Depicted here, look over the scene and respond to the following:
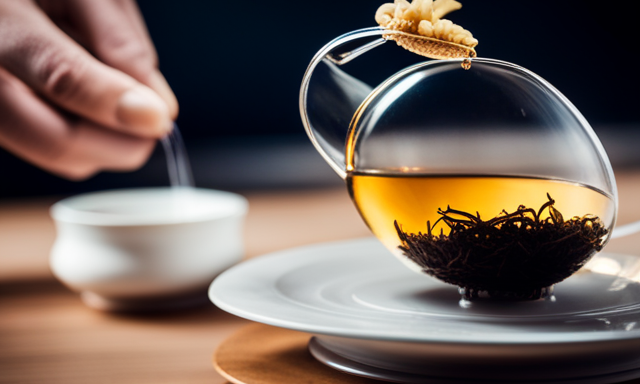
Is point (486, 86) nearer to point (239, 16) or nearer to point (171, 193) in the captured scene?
point (171, 193)

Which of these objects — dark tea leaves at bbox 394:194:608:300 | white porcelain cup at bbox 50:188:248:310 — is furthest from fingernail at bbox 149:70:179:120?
dark tea leaves at bbox 394:194:608:300

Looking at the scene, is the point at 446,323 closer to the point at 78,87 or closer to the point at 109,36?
the point at 78,87

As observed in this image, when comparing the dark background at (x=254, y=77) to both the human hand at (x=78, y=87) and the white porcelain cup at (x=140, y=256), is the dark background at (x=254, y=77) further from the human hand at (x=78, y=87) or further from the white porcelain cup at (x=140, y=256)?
the white porcelain cup at (x=140, y=256)

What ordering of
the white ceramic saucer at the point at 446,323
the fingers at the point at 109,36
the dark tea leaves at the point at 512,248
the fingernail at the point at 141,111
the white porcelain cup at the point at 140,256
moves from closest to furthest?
the white ceramic saucer at the point at 446,323 < the dark tea leaves at the point at 512,248 < the white porcelain cup at the point at 140,256 < the fingernail at the point at 141,111 < the fingers at the point at 109,36

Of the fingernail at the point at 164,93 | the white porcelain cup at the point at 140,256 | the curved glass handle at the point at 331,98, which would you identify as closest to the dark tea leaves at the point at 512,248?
the curved glass handle at the point at 331,98

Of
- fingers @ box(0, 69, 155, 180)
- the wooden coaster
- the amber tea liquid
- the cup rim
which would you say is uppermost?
the amber tea liquid

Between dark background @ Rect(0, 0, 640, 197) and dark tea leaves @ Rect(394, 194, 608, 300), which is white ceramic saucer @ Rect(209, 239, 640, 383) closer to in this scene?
dark tea leaves @ Rect(394, 194, 608, 300)
